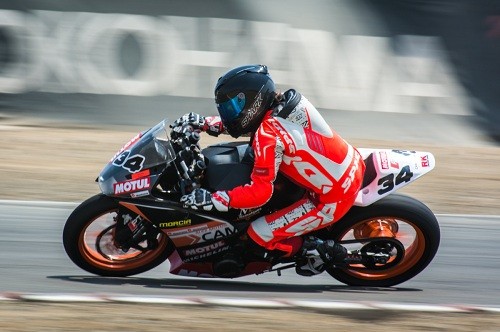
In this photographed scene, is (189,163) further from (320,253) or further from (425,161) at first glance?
(425,161)

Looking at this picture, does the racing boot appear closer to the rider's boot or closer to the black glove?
the rider's boot

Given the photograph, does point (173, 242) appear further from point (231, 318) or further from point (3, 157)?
point (3, 157)

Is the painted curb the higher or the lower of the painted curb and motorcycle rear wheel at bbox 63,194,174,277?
the lower

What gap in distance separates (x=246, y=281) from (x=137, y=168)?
1188mm

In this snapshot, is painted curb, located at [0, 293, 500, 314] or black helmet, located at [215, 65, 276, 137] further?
black helmet, located at [215, 65, 276, 137]

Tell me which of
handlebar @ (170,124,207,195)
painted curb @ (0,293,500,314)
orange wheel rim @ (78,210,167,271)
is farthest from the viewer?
orange wheel rim @ (78,210,167,271)

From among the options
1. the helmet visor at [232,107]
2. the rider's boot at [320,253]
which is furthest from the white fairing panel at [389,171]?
the helmet visor at [232,107]

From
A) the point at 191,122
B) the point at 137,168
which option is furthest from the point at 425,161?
the point at 137,168

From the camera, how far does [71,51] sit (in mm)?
12406

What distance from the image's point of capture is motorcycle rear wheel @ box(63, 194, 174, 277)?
6.05m

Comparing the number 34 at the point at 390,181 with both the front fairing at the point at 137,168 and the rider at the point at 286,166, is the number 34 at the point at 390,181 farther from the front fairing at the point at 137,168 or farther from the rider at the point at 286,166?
the front fairing at the point at 137,168

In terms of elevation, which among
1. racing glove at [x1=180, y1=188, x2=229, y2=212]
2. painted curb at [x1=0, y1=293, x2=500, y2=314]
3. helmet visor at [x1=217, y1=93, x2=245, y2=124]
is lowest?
painted curb at [x1=0, y1=293, x2=500, y2=314]

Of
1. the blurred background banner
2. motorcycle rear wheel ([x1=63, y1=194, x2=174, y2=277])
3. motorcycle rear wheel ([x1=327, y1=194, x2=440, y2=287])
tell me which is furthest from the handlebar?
the blurred background banner

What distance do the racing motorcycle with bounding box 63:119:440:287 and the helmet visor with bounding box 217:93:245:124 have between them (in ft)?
0.89
